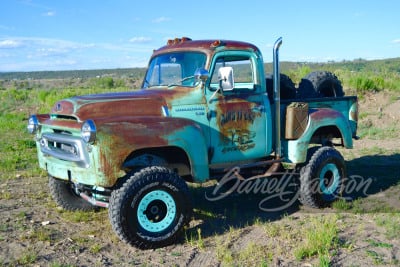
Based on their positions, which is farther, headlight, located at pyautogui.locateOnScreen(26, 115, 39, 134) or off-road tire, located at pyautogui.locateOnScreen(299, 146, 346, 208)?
off-road tire, located at pyautogui.locateOnScreen(299, 146, 346, 208)

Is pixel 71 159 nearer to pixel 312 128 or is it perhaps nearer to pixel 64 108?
pixel 64 108

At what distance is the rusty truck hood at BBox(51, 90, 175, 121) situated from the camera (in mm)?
5480

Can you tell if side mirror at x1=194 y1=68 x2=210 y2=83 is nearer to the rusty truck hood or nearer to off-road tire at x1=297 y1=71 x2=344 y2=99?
the rusty truck hood

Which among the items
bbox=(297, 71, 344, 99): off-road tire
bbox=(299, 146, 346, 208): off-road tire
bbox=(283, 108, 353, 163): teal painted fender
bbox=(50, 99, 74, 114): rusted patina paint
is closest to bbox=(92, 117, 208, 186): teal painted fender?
bbox=(50, 99, 74, 114): rusted patina paint

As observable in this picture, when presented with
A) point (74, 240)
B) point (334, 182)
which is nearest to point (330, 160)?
point (334, 182)

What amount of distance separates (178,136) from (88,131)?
39.8 inches

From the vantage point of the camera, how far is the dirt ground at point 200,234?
16.2 feet

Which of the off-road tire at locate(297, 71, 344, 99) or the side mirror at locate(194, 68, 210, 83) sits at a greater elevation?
the side mirror at locate(194, 68, 210, 83)

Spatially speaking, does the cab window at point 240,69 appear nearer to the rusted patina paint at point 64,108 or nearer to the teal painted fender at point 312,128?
the teal painted fender at point 312,128

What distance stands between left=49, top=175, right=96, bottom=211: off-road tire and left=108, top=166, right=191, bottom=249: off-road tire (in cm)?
171

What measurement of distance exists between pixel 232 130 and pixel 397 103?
39.8ft

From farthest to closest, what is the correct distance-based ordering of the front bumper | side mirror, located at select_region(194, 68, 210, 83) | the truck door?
the truck door
side mirror, located at select_region(194, 68, 210, 83)
the front bumper
